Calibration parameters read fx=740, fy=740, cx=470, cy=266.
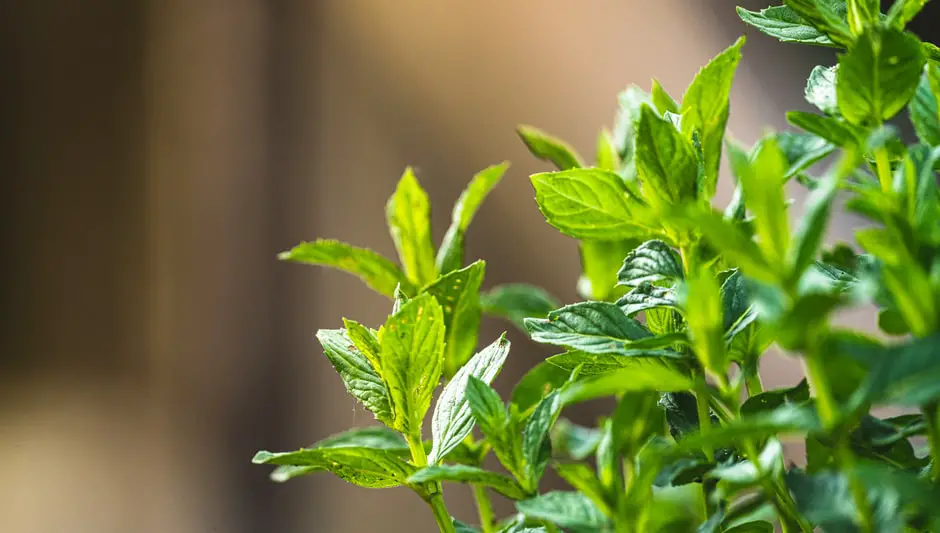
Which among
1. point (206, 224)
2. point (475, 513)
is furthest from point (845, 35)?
point (206, 224)

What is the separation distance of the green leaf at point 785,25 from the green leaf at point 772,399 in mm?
165

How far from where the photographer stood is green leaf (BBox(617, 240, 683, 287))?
0.33 m

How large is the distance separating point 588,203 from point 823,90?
128mm

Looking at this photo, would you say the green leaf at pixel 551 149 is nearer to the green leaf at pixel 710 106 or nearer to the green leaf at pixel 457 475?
the green leaf at pixel 710 106

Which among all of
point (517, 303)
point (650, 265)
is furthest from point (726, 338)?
point (517, 303)

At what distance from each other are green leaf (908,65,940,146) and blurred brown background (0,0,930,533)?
1.04 m

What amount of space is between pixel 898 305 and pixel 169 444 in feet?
4.59

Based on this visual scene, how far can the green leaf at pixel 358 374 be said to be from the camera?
34 centimetres

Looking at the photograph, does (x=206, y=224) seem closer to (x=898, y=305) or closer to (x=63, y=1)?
(x=63, y=1)

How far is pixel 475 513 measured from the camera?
1381mm

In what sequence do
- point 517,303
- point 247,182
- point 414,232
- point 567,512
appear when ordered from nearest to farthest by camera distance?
point 567,512 → point 414,232 → point 517,303 → point 247,182

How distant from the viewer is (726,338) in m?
0.31

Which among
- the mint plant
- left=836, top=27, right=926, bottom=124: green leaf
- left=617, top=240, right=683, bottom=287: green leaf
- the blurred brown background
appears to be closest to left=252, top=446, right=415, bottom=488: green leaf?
the mint plant

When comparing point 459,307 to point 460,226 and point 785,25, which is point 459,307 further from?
point 785,25
